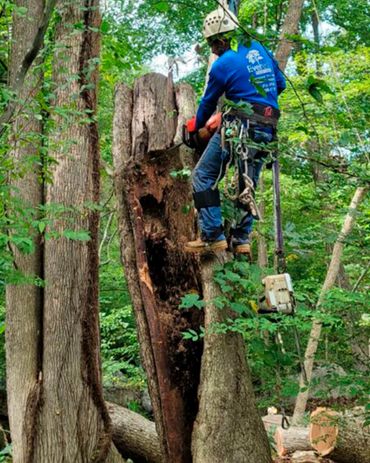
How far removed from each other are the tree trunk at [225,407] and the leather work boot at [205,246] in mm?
272

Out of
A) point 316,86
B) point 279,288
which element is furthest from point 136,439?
point 316,86

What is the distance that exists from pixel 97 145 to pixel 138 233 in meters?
1.52

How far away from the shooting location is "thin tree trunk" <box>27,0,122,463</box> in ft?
15.9

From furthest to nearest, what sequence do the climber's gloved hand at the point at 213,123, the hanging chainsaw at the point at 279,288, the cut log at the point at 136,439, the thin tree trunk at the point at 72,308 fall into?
1. the cut log at the point at 136,439
2. the thin tree trunk at the point at 72,308
3. the climber's gloved hand at the point at 213,123
4. the hanging chainsaw at the point at 279,288

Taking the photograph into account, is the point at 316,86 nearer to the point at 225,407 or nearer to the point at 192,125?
the point at 192,125

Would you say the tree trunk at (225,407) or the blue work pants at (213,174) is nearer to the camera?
the tree trunk at (225,407)

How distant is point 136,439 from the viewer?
6.79m

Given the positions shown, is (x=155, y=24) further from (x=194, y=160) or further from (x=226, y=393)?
(x=226, y=393)

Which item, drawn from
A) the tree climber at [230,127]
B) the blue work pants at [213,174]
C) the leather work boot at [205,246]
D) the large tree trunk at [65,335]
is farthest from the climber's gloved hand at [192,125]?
the large tree trunk at [65,335]

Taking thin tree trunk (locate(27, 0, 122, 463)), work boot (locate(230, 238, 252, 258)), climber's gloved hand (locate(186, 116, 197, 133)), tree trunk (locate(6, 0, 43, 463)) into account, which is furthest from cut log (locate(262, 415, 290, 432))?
climber's gloved hand (locate(186, 116, 197, 133))

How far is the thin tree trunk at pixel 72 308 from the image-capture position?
4855 mm

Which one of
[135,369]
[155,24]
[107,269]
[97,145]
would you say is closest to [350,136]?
[97,145]

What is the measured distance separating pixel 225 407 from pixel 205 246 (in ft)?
3.59

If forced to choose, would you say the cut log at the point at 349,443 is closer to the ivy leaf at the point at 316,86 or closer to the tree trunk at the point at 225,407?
the tree trunk at the point at 225,407
